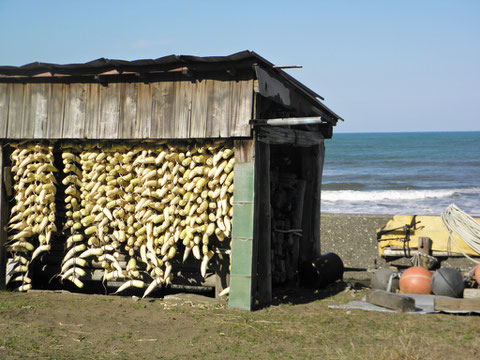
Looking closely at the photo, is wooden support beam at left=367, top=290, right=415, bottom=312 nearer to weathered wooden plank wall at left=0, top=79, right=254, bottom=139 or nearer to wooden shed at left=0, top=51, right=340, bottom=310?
wooden shed at left=0, top=51, right=340, bottom=310

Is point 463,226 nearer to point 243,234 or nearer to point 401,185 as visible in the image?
point 243,234

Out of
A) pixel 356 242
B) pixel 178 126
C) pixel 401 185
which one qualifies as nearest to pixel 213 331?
pixel 178 126

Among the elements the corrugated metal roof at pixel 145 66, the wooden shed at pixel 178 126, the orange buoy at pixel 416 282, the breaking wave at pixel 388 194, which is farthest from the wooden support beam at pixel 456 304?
the breaking wave at pixel 388 194

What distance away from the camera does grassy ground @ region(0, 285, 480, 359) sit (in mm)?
6875

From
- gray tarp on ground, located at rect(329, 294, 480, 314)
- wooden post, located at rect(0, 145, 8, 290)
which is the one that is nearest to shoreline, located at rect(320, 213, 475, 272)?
gray tarp on ground, located at rect(329, 294, 480, 314)

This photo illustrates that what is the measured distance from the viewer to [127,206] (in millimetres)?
9953

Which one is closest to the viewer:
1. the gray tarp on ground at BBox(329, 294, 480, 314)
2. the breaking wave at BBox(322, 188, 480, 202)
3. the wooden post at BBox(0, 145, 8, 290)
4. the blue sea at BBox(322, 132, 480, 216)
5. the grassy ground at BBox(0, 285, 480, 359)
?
the grassy ground at BBox(0, 285, 480, 359)

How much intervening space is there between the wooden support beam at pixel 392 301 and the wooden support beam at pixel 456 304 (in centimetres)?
40

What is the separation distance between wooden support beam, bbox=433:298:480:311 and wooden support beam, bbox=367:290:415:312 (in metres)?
0.40

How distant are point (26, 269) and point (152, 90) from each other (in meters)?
4.05

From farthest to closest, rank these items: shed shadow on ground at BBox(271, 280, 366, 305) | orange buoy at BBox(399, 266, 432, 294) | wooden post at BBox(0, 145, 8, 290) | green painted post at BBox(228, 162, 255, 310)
Answer: wooden post at BBox(0, 145, 8, 290) < orange buoy at BBox(399, 266, 432, 294) < shed shadow on ground at BBox(271, 280, 366, 305) < green painted post at BBox(228, 162, 255, 310)

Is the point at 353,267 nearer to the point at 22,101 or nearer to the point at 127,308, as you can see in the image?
the point at 127,308

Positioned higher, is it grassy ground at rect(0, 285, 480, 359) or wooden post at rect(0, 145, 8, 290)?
wooden post at rect(0, 145, 8, 290)

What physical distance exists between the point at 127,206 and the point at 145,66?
2.43 meters
